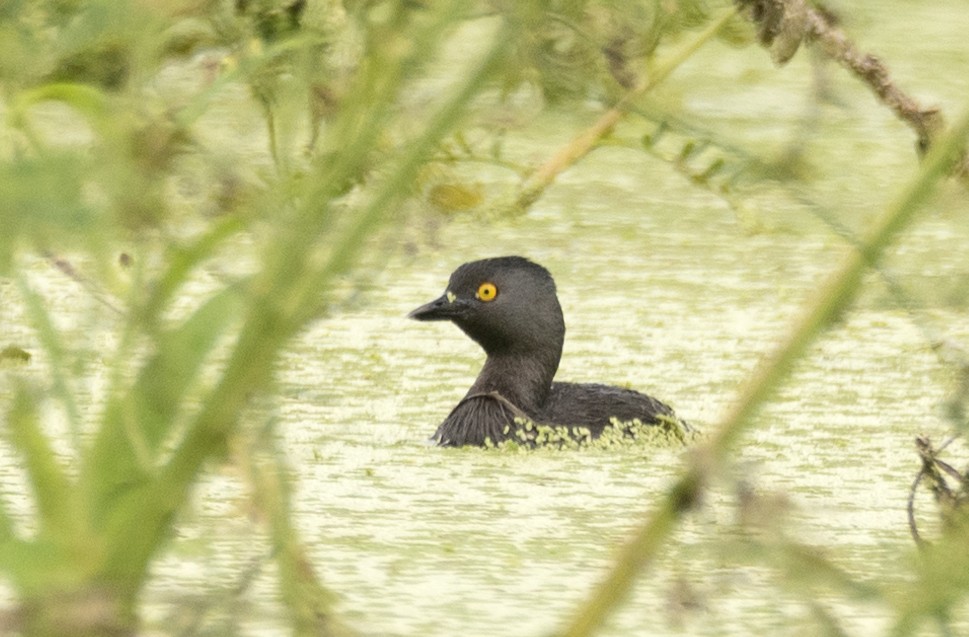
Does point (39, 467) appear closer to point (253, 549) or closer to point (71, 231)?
point (71, 231)

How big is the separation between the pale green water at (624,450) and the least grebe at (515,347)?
11cm

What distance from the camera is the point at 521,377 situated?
15.3 feet

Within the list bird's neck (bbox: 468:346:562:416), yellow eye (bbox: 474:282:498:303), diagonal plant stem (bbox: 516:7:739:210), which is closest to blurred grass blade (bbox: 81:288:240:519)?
diagonal plant stem (bbox: 516:7:739:210)

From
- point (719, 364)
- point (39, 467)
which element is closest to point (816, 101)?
point (39, 467)

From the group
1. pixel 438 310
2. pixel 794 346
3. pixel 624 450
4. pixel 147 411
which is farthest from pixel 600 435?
pixel 794 346

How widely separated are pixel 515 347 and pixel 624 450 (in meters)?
0.56

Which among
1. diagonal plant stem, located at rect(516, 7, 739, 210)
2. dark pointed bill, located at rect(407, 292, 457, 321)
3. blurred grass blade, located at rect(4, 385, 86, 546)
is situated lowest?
blurred grass blade, located at rect(4, 385, 86, 546)

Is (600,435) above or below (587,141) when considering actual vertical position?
below

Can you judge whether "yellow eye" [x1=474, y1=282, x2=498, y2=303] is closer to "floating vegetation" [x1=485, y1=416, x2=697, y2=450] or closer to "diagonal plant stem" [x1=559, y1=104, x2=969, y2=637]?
"floating vegetation" [x1=485, y1=416, x2=697, y2=450]

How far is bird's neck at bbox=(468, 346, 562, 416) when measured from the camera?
15.1 feet

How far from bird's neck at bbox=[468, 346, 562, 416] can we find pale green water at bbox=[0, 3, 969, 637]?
0.10 metres

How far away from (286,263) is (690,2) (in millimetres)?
665

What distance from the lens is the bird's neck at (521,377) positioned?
459 centimetres

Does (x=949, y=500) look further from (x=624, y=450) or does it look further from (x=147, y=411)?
(x=624, y=450)
